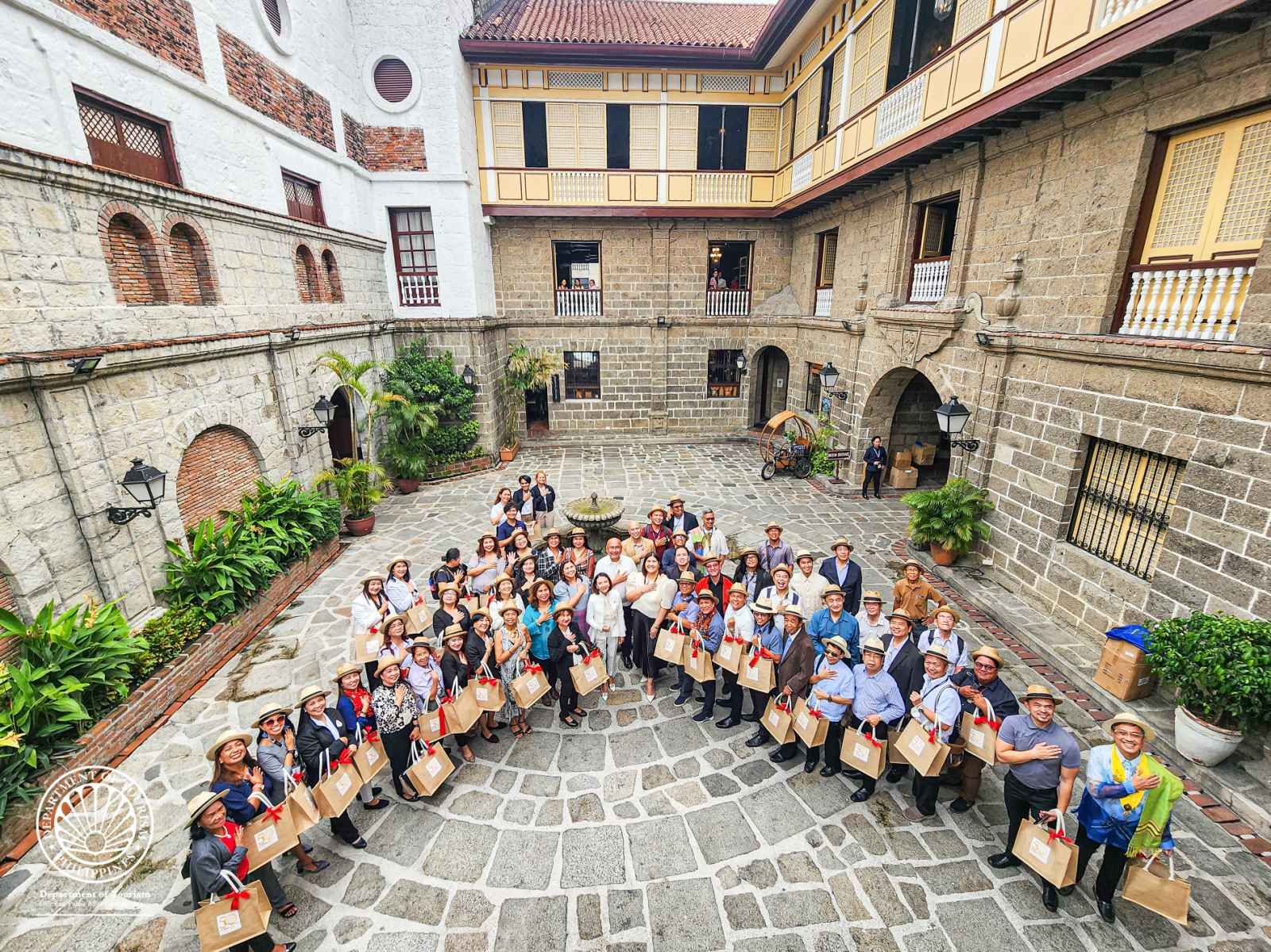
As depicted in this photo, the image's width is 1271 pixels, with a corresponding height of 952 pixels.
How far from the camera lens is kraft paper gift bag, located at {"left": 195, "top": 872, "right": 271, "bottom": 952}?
3674 mm

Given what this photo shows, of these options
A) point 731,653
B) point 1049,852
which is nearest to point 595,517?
point 731,653

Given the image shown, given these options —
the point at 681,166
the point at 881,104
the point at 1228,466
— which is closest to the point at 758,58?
the point at 681,166

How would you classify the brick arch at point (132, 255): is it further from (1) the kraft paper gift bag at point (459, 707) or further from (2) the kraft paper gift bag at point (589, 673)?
(2) the kraft paper gift bag at point (589, 673)

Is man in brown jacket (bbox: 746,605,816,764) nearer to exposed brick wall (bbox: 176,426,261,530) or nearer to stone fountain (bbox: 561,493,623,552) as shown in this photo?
stone fountain (bbox: 561,493,623,552)

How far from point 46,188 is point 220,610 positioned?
543 centimetres

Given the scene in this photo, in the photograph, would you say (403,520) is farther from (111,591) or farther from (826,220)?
(826,220)

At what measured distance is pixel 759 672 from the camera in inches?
238

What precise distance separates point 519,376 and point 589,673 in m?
13.1

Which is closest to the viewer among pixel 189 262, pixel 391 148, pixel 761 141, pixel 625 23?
pixel 189 262

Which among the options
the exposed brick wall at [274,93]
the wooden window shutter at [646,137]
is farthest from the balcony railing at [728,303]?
the exposed brick wall at [274,93]

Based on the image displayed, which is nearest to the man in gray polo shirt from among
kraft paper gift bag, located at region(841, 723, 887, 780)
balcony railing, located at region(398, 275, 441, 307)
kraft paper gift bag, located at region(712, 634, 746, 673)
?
kraft paper gift bag, located at region(841, 723, 887, 780)

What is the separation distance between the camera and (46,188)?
633cm

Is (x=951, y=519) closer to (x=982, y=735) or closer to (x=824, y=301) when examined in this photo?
(x=982, y=735)

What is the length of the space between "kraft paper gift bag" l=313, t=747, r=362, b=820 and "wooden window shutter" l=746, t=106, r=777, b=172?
729 inches
